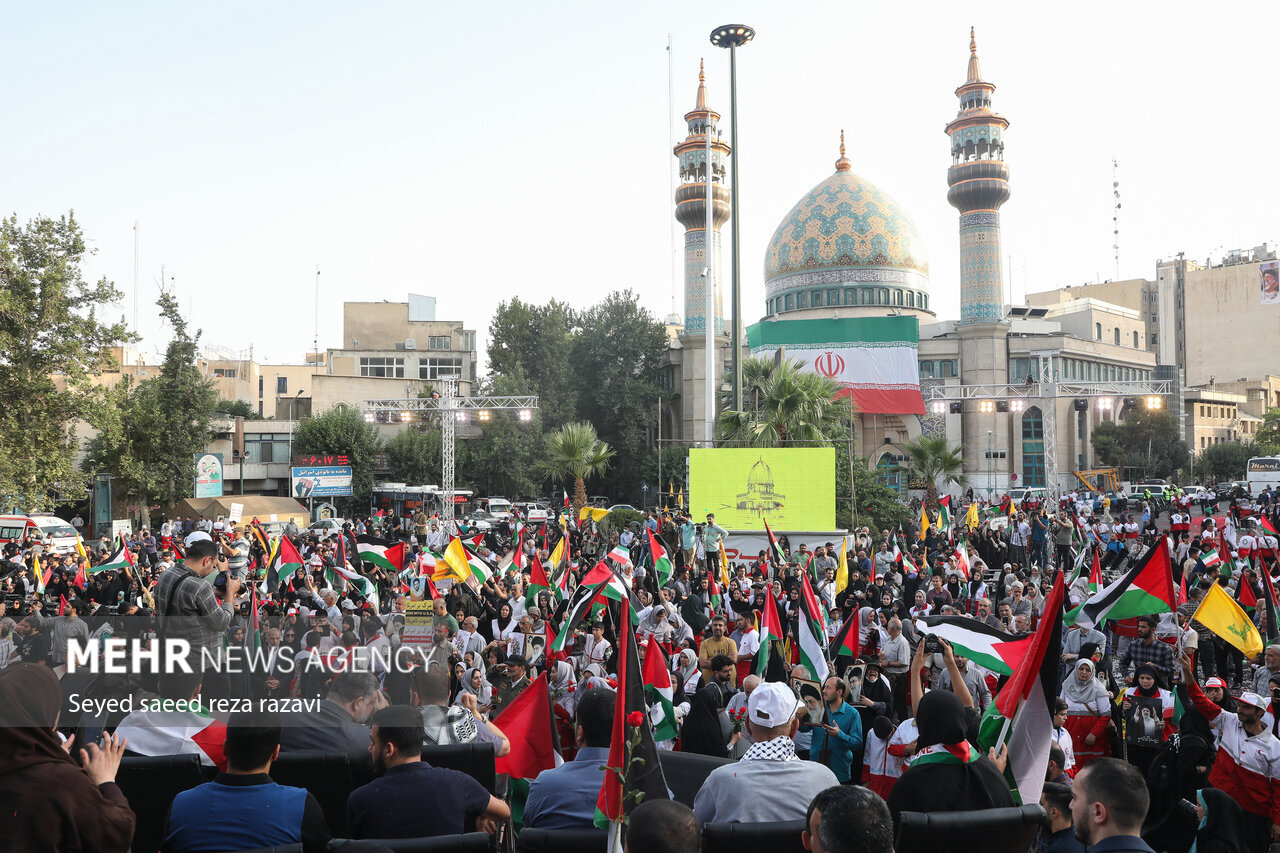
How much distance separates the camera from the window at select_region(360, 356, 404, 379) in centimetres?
5688

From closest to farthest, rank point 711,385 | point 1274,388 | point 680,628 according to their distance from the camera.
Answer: point 680,628
point 711,385
point 1274,388

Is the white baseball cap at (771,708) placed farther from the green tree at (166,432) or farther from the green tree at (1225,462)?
the green tree at (1225,462)

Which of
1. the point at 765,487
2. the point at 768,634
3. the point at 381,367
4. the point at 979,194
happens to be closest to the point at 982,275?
the point at 979,194

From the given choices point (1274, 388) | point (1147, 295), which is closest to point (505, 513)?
point (1274, 388)

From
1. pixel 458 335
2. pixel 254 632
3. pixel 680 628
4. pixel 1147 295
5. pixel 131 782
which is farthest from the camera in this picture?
pixel 1147 295

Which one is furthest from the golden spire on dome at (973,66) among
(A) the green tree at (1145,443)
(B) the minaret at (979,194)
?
(A) the green tree at (1145,443)

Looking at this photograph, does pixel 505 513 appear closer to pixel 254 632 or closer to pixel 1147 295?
pixel 254 632

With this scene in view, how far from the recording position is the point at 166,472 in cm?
3641

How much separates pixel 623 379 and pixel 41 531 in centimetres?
2848

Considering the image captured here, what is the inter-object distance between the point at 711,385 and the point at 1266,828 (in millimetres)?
25522

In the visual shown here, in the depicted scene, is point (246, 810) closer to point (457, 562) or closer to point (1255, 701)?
point (1255, 701)

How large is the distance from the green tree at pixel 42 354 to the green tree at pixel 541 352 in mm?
26106

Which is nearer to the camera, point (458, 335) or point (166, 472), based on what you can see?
point (166, 472)

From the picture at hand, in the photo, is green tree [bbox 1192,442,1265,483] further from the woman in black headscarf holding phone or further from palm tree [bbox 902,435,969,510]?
the woman in black headscarf holding phone
